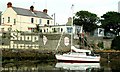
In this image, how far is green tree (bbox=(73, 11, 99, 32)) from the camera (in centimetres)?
9612

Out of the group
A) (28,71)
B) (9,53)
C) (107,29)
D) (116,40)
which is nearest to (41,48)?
(9,53)

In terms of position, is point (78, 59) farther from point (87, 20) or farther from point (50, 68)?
point (87, 20)

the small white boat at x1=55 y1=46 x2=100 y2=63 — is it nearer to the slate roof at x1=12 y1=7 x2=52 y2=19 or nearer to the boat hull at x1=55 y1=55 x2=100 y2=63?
the boat hull at x1=55 y1=55 x2=100 y2=63

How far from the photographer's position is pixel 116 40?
69938 mm

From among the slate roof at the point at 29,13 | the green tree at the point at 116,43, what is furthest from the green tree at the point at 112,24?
the green tree at the point at 116,43

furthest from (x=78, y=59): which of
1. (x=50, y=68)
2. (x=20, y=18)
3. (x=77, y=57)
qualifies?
(x=20, y=18)

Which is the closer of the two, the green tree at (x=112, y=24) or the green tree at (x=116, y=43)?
the green tree at (x=116, y=43)

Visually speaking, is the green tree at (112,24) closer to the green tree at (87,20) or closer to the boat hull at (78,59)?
the green tree at (87,20)

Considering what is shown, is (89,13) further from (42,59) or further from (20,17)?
(42,59)

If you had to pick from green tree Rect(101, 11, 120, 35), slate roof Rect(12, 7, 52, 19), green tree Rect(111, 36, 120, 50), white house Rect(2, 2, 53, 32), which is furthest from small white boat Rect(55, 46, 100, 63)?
green tree Rect(101, 11, 120, 35)

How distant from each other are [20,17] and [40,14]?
7229 millimetres

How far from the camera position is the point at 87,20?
9794 cm

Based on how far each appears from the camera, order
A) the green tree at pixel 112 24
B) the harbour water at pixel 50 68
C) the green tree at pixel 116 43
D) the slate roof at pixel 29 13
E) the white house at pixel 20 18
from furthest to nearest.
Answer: the green tree at pixel 112 24 < the slate roof at pixel 29 13 < the white house at pixel 20 18 < the green tree at pixel 116 43 < the harbour water at pixel 50 68

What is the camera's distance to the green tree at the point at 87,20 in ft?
315
